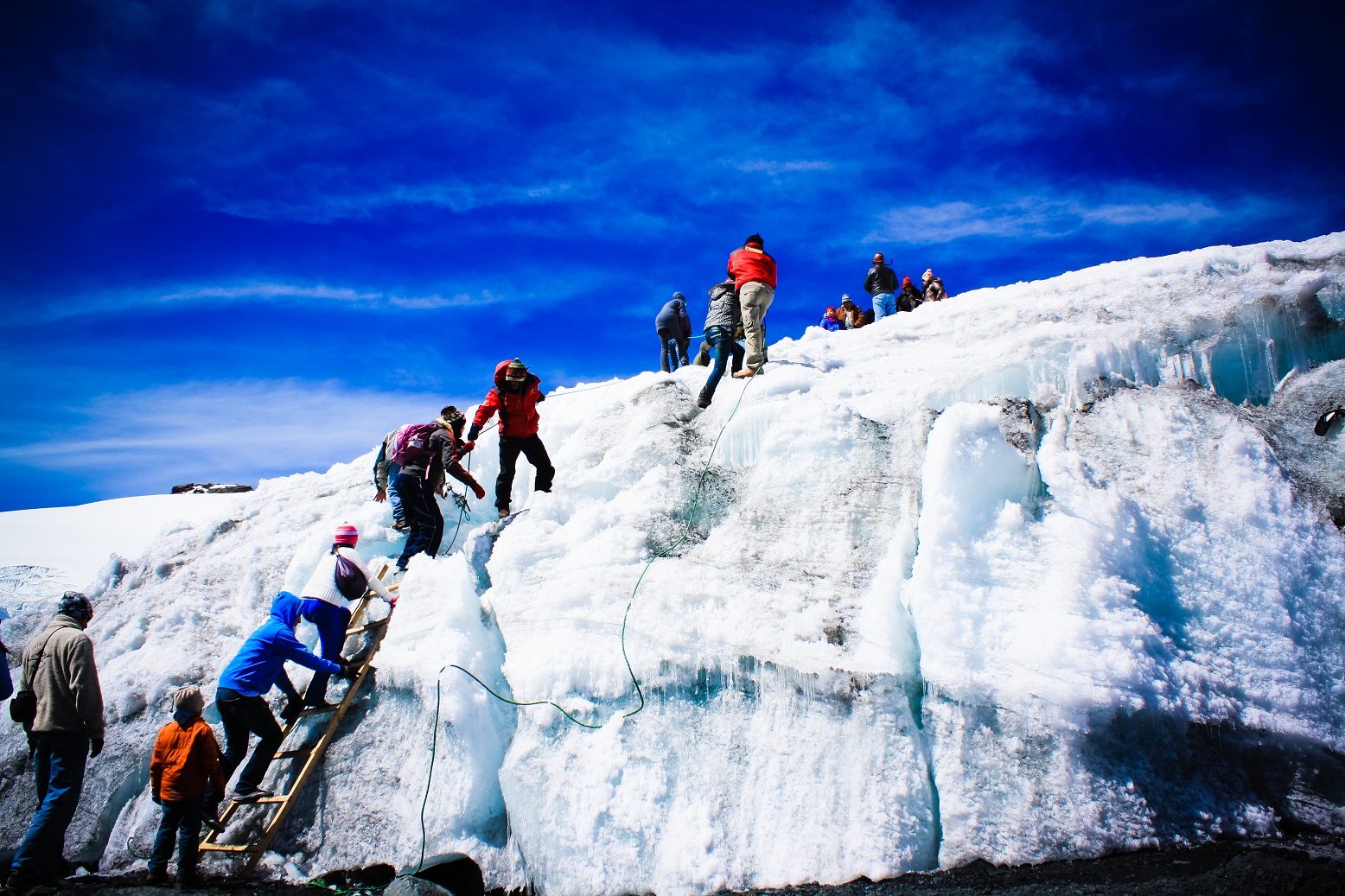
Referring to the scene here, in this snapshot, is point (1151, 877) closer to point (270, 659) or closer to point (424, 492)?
point (270, 659)

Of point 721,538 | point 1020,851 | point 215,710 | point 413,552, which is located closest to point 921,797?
point 1020,851

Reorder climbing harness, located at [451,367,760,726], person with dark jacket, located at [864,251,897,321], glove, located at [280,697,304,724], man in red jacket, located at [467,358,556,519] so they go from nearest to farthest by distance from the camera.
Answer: climbing harness, located at [451,367,760,726] → glove, located at [280,697,304,724] → man in red jacket, located at [467,358,556,519] → person with dark jacket, located at [864,251,897,321]

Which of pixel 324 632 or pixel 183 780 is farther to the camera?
pixel 324 632

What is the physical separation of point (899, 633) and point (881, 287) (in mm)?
9906

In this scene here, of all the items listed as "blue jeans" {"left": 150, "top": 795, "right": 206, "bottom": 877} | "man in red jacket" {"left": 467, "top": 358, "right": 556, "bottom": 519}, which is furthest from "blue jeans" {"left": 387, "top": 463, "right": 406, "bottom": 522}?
"blue jeans" {"left": 150, "top": 795, "right": 206, "bottom": 877}

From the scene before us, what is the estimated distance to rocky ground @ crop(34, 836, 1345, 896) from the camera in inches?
132

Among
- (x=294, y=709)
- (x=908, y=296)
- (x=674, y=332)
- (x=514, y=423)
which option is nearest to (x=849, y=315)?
(x=908, y=296)

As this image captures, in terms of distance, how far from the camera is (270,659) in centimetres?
546

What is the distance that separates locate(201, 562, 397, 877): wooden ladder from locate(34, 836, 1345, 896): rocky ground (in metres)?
0.43

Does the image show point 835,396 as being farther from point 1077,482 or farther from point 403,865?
point 403,865

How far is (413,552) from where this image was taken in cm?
726

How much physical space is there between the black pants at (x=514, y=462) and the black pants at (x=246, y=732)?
9.90 ft

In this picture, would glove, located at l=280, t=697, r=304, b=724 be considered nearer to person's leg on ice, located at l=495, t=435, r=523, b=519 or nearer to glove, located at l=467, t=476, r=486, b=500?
person's leg on ice, located at l=495, t=435, r=523, b=519

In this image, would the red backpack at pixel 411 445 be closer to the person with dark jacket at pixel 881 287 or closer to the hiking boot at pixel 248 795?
the hiking boot at pixel 248 795
